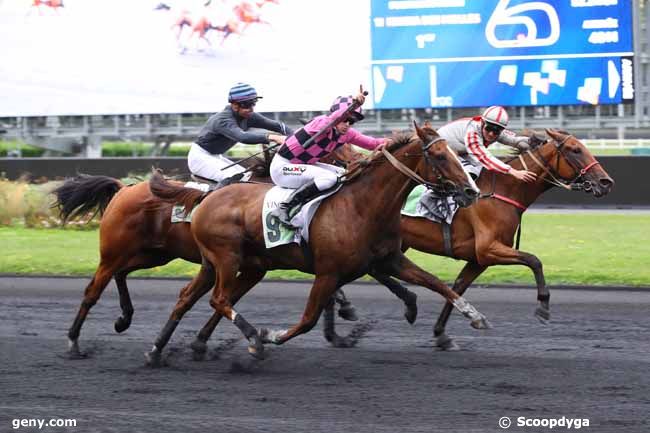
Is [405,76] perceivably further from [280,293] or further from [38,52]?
[280,293]

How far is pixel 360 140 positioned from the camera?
7.48 meters

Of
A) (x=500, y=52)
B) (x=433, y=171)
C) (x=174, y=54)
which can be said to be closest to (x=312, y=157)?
(x=433, y=171)

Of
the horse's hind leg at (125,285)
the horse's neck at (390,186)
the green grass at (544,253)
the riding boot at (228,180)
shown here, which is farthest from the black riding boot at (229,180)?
the green grass at (544,253)

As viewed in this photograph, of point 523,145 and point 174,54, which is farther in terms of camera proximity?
point 174,54

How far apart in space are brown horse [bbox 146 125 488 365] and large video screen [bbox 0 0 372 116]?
14.1 meters

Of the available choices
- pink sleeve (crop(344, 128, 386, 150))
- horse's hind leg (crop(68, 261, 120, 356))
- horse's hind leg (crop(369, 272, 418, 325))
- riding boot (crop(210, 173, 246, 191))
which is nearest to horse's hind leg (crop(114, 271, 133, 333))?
horse's hind leg (crop(68, 261, 120, 356))

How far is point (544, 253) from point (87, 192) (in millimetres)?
6027

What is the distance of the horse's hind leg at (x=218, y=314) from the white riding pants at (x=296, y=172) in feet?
2.36

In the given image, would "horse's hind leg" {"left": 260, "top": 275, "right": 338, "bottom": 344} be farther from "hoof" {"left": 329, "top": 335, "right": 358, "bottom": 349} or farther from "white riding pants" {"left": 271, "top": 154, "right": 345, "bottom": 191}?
"hoof" {"left": 329, "top": 335, "right": 358, "bottom": 349}

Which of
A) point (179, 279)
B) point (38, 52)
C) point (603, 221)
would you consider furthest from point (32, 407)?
point (38, 52)

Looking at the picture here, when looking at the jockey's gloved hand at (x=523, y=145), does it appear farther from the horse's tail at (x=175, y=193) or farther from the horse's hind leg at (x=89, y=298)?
the horse's hind leg at (x=89, y=298)

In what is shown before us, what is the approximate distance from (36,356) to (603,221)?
394 inches

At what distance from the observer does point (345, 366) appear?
6828 millimetres

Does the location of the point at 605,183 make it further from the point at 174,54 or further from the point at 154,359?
the point at 174,54
